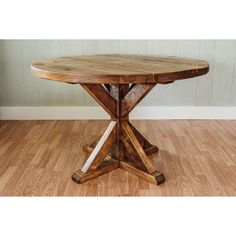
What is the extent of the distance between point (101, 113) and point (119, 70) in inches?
61.0

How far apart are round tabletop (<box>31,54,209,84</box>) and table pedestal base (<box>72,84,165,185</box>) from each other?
139 millimetres

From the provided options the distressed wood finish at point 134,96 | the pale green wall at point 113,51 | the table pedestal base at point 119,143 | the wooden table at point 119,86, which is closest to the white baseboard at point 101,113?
the pale green wall at point 113,51

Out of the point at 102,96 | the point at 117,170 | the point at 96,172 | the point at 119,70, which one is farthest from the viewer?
the point at 117,170

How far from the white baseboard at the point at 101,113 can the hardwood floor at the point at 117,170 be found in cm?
11

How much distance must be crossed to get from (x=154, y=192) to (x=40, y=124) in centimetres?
162

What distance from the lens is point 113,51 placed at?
3373 millimetres

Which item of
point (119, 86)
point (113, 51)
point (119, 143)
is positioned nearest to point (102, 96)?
point (119, 86)

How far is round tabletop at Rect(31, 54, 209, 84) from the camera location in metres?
1.85

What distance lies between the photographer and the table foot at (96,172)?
217 cm

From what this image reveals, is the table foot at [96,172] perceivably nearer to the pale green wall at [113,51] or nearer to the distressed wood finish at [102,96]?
the distressed wood finish at [102,96]

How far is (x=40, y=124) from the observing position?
3.34 meters

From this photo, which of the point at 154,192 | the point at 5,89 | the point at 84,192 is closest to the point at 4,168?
the point at 84,192

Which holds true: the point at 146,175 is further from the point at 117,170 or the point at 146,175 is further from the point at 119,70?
the point at 119,70

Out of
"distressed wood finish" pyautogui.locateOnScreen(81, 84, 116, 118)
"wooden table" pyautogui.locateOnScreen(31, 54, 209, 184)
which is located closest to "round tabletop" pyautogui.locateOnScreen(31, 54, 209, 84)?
"wooden table" pyautogui.locateOnScreen(31, 54, 209, 184)
